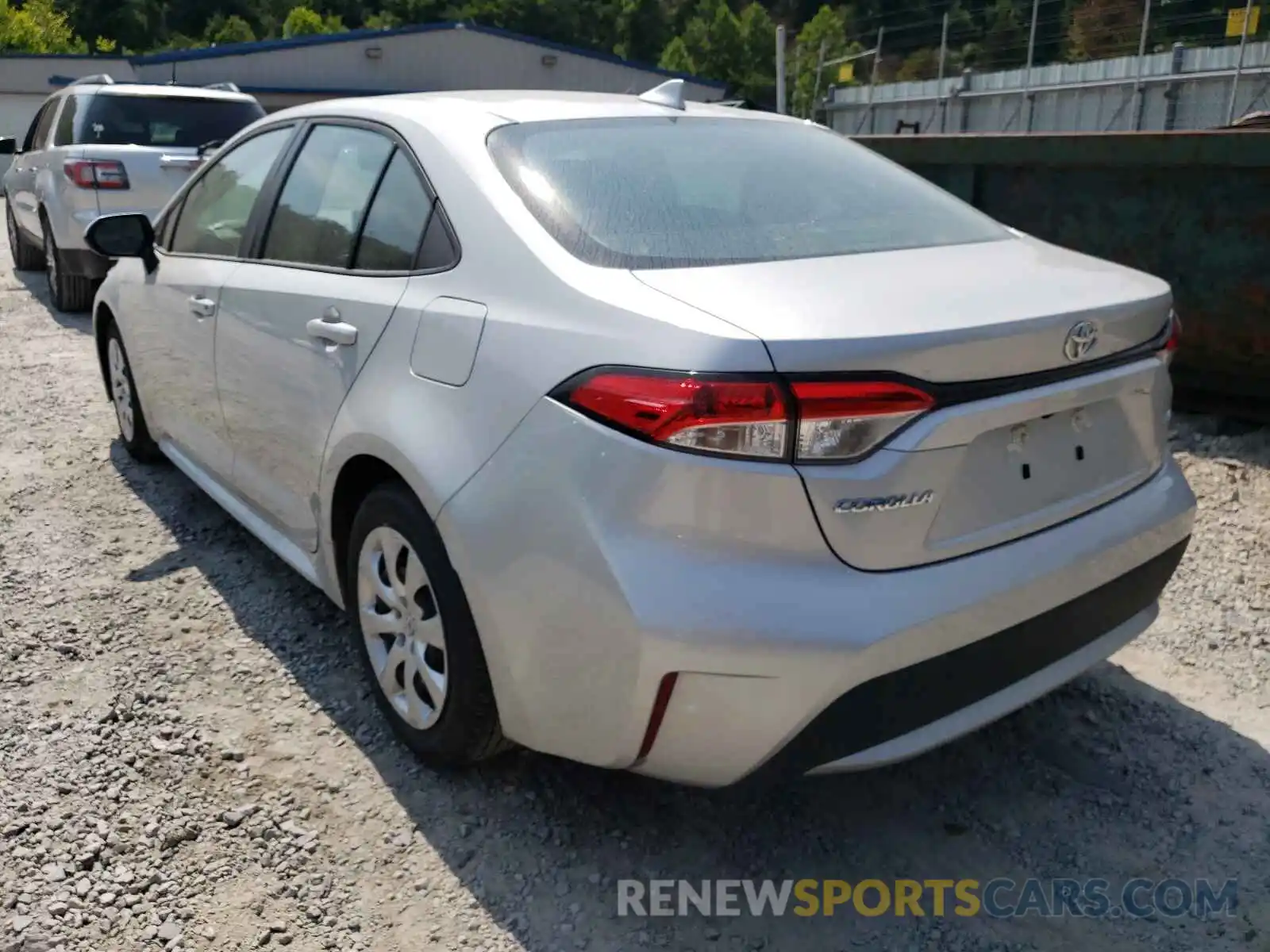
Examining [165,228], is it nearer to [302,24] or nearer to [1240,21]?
[1240,21]

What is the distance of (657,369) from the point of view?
2123mm

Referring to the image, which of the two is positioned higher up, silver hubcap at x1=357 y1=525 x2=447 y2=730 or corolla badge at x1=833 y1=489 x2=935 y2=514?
corolla badge at x1=833 y1=489 x2=935 y2=514

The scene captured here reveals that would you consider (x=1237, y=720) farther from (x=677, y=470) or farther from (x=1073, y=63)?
(x=1073, y=63)

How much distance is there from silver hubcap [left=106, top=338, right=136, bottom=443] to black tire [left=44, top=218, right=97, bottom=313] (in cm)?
402

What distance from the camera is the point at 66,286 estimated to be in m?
8.88

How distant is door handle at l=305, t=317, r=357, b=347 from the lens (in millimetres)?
2898

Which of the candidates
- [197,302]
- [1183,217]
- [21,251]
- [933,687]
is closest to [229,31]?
[21,251]

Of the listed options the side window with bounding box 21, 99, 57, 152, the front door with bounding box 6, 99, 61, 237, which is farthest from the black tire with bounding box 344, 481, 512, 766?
the side window with bounding box 21, 99, 57, 152

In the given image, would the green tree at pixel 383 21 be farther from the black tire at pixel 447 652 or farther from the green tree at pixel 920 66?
the black tire at pixel 447 652

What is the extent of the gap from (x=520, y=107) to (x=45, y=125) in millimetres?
8412

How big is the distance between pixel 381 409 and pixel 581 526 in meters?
0.78

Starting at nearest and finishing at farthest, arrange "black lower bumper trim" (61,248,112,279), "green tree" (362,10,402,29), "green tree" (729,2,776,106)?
1. "black lower bumper trim" (61,248,112,279)
2. "green tree" (729,2,776,106)
3. "green tree" (362,10,402,29)

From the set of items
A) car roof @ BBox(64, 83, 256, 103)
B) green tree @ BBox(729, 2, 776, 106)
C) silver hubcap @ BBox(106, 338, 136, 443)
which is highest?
car roof @ BBox(64, 83, 256, 103)

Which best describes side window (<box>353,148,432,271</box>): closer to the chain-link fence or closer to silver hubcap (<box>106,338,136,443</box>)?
silver hubcap (<box>106,338,136,443</box>)
